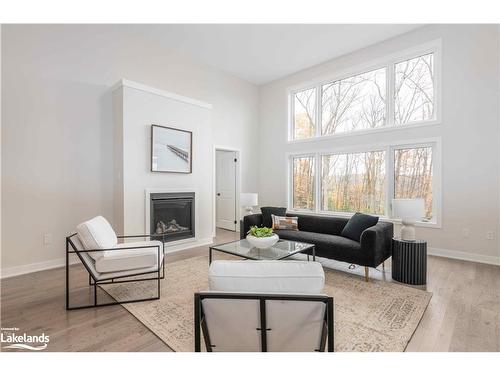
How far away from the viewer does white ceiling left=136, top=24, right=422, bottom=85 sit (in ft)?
14.2

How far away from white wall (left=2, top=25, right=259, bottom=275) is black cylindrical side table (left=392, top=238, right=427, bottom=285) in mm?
4261

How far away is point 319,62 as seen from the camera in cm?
554

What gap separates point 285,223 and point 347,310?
81.7 inches

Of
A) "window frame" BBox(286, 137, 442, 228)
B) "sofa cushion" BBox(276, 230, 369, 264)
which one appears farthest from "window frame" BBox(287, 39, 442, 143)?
"sofa cushion" BBox(276, 230, 369, 264)

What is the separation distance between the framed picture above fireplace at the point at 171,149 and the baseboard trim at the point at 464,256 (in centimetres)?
443

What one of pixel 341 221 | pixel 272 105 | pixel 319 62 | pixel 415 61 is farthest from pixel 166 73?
pixel 415 61

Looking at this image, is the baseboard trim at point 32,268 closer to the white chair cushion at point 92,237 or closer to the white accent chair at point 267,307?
the white chair cushion at point 92,237

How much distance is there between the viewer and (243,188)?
641 centimetres

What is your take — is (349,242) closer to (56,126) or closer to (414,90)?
(414,90)

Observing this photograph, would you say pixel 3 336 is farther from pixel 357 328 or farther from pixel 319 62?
pixel 319 62

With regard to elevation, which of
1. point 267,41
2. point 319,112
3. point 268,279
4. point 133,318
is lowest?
point 133,318

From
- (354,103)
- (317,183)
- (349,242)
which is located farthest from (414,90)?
(349,242)

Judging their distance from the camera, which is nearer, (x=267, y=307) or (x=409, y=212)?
(x=267, y=307)

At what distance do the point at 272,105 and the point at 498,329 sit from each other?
5728mm
